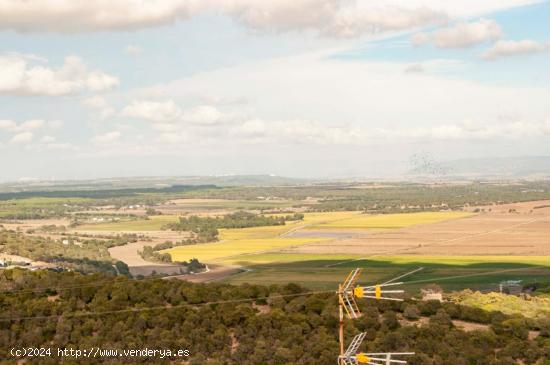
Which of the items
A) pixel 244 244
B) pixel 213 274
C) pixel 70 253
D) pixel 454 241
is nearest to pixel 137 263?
pixel 70 253

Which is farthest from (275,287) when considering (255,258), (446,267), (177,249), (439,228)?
(439,228)

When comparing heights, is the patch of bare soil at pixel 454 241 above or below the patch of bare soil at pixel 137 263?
above

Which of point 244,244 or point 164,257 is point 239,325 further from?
point 244,244

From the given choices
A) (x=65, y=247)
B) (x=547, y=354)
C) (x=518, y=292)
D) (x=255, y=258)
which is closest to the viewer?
(x=547, y=354)

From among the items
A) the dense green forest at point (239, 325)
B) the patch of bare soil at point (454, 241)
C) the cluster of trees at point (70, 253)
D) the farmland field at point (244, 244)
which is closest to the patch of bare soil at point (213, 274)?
the farmland field at point (244, 244)

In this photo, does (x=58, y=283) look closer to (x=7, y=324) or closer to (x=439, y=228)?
(x=7, y=324)

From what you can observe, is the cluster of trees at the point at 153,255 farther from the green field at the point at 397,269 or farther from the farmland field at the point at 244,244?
the green field at the point at 397,269
